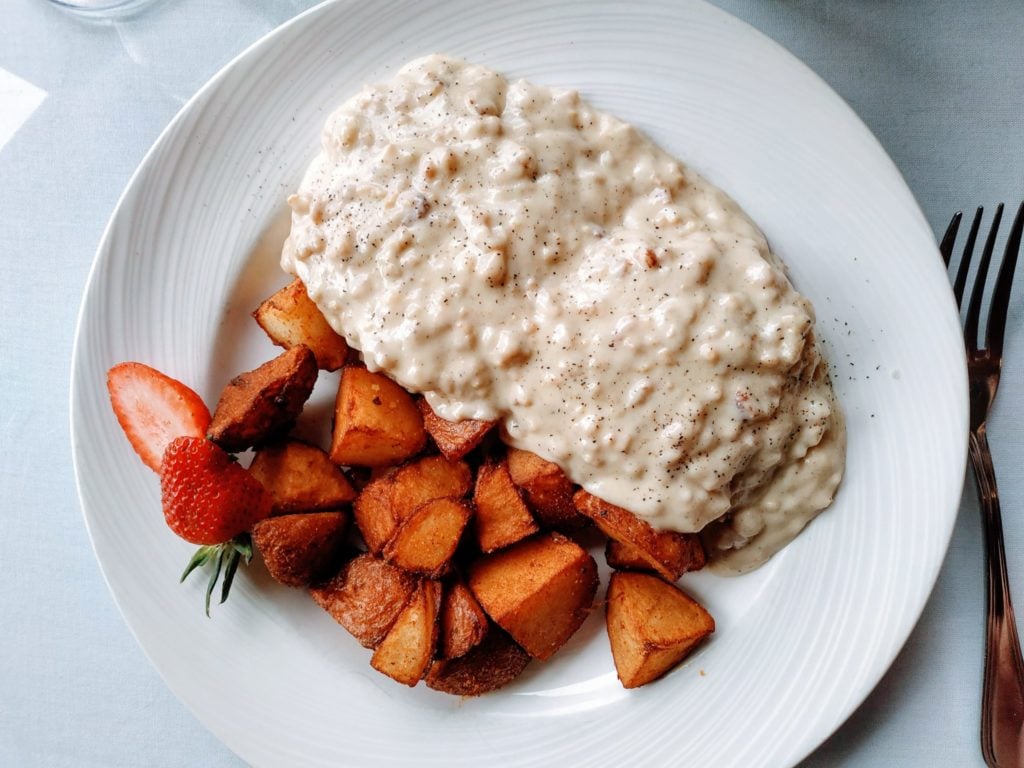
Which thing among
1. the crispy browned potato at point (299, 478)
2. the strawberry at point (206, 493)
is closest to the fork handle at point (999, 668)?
the crispy browned potato at point (299, 478)

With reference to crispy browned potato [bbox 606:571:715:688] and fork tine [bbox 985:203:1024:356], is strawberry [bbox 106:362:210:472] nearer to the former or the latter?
crispy browned potato [bbox 606:571:715:688]

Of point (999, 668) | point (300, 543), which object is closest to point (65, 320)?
point (300, 543)

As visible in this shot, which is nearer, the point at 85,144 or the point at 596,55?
the point at 596,55

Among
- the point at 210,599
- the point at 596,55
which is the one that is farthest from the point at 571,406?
the point at 210,599

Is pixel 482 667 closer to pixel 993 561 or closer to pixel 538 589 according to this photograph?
pixel 538 589

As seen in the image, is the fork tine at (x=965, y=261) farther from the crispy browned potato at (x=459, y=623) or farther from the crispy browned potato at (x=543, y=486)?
the crispy browned potato at (x=459, y=623)

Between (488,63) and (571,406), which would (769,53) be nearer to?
(488,63)
